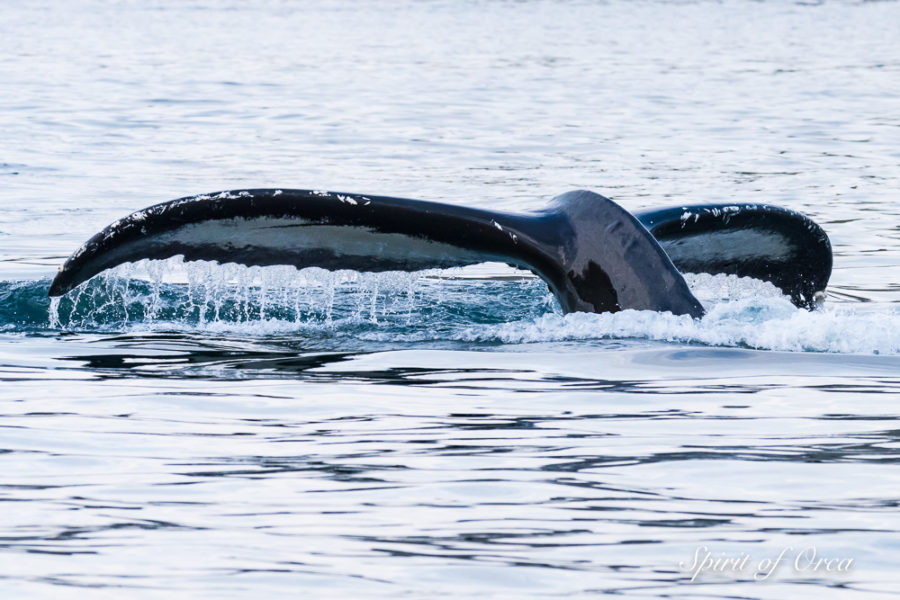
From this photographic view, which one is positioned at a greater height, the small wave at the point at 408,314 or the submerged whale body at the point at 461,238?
the submerged whale body at the point at 461,238

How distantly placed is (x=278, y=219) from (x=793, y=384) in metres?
2.47

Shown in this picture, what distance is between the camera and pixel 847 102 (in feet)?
96.5

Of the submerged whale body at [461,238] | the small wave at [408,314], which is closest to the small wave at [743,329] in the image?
the small wave at [408,314]

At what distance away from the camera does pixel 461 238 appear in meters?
7.62

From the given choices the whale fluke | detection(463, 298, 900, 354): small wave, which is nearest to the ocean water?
detection(463, 298, 900, 354): small wave

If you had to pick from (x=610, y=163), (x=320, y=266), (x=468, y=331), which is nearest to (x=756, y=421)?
(x=320, y=266)

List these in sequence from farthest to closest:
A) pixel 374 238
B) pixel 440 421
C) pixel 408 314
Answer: pixel 408 314 → pixel 374 238 → pixel 440 421

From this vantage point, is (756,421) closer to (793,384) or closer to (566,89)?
(793,384)

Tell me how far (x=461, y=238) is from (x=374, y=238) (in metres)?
0.40

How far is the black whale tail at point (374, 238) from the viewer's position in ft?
24.4

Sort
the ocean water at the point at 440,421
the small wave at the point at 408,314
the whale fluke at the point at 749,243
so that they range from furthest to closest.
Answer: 1. the whale fluke at the point at 749,243
2. the small wave at the point at 408,314
3. the ocean water at the point at 440,421

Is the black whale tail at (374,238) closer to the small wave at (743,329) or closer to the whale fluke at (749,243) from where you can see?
the small wave at (743,329)

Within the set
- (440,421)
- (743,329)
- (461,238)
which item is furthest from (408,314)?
(440,421)

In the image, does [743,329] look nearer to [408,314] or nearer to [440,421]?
[408,314]
